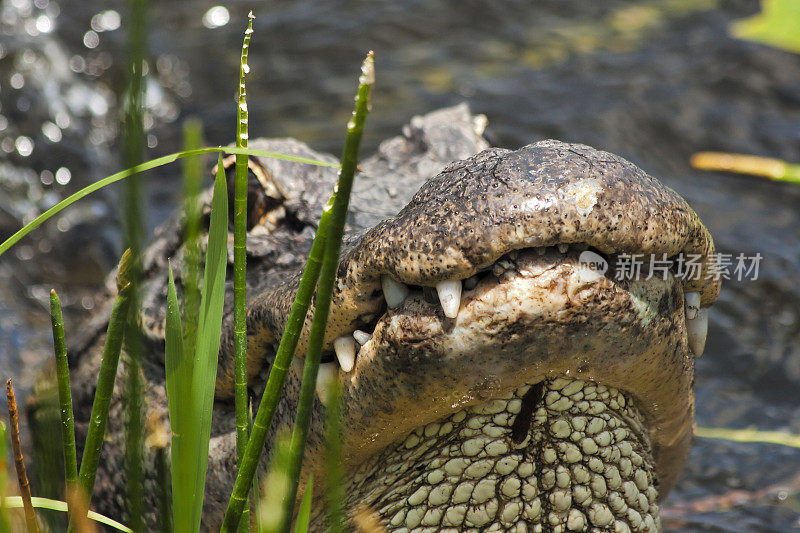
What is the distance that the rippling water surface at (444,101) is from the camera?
3562 millimetres

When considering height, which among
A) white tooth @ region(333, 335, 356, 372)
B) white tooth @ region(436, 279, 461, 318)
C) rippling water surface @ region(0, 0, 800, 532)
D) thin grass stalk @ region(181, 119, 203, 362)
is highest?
thin grass stalk @ region(181, 119, 203, 362)

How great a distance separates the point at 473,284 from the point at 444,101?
3677 mm

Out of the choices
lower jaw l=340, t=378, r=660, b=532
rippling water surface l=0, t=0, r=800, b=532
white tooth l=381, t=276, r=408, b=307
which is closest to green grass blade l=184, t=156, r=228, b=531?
white tooth l=381, t=276, r=408, b=307

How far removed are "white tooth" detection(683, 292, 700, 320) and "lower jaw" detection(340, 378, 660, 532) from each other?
16cm

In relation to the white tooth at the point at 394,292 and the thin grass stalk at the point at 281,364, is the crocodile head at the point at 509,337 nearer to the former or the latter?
the white tooth at the point at 394,292

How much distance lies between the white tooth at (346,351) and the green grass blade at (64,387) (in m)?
0.36

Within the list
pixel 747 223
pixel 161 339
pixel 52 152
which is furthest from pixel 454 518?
pixel 52 152

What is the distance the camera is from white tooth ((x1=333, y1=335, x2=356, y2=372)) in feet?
4.09

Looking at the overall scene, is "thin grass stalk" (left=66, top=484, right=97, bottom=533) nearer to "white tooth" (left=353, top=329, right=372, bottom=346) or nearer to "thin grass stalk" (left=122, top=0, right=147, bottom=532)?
"thin grass stalk" (left=122, top=0, right=147, bottom=532)

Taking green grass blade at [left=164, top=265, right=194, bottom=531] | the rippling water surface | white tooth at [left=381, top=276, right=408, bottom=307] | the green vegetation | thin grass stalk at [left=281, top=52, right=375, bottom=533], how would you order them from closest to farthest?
thin grass stalk at [left=281, top=52, right=375, bottom=533], the green vegetation, green grass blade at [left=164, top=265, right=194, bottom=531], white tooth at [left=381, top=276, right=408, bottom=307], the rippling water surface

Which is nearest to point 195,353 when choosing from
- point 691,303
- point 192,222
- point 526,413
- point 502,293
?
point 192,222

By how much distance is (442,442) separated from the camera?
1.34 meters

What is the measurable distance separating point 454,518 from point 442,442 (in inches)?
6.3

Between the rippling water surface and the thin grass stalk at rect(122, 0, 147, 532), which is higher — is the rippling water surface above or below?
below
